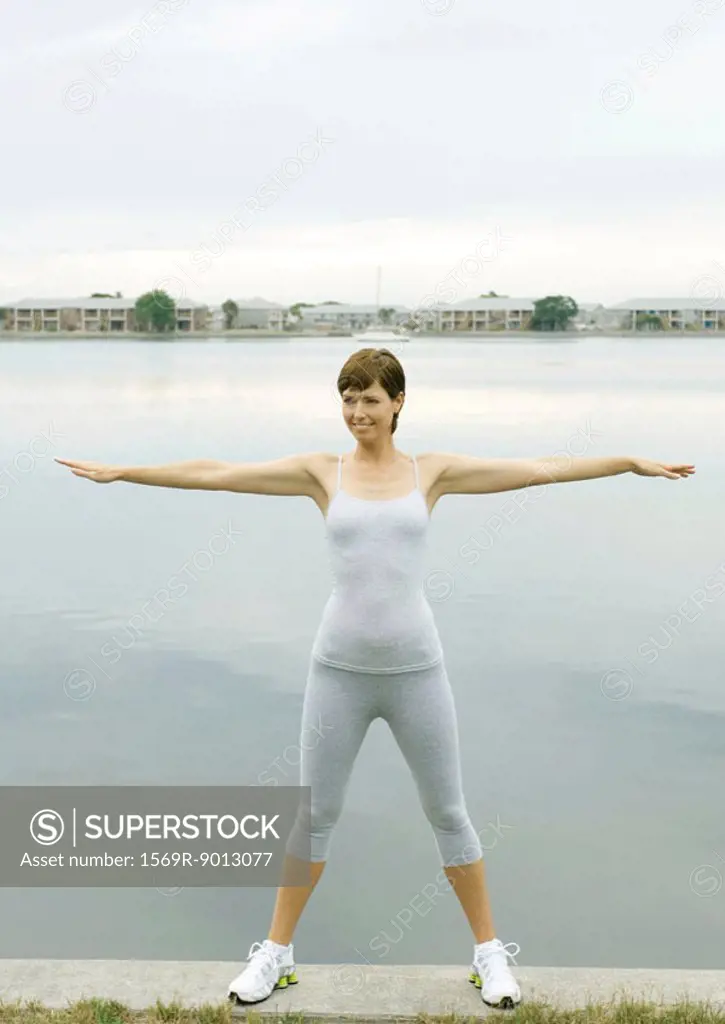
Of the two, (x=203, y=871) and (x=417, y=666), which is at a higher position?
(x=417, y=666)

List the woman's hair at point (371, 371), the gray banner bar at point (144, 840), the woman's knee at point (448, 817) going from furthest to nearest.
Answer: the gray banner bar at point (144, 840) < the woman's knee at point (448, 817) < the woman's hair at point (371, 371)

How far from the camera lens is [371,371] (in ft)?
10.7

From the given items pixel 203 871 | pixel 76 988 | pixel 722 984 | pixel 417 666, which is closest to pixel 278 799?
pixel 203 871

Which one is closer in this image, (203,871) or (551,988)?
(551,988)

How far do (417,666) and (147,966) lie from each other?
56.1 inches

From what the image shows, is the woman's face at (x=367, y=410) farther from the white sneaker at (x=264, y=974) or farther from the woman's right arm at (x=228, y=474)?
the white sneaker at (x=264, y=974)

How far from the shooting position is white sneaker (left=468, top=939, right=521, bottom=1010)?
3514 millimetres

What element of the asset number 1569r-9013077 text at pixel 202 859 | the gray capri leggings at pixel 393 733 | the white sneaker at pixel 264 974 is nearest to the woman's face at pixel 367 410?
the gray capri leggings at pixel 393 733

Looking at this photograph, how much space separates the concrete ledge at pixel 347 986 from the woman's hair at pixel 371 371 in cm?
187

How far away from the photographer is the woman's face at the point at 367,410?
3287 mm

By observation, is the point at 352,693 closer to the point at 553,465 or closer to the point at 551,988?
the point at 553,465

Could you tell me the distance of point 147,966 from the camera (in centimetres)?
378

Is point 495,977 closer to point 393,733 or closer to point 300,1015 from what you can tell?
point 300,1015

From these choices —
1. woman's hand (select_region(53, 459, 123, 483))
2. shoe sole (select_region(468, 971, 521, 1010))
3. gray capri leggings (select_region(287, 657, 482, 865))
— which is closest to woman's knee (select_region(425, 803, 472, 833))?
gray capri leggings (select_region(287, 657, 482, 865))
